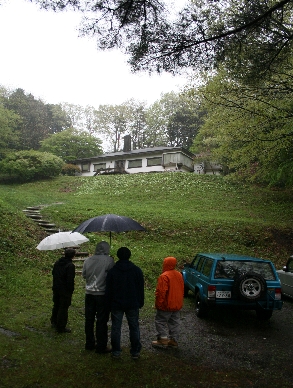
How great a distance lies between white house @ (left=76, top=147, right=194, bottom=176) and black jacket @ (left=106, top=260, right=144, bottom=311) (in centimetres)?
3230

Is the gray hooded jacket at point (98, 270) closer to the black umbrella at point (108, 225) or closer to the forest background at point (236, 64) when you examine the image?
the black umbrella at point (108, 225)

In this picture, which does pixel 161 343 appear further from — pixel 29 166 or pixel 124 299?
pixel 29 166

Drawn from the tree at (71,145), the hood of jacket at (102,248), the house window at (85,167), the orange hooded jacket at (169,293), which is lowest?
the orange hooded jacket at (169,293)

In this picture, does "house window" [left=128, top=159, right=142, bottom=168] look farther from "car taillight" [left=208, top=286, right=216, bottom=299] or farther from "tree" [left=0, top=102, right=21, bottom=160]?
"car taillight" [left=208, top=286, right=216, bottom=299]

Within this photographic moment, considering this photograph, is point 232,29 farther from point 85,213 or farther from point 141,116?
point 141,116

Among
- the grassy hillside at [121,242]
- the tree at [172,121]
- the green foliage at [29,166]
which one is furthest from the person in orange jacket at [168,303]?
the tree at [172,121]

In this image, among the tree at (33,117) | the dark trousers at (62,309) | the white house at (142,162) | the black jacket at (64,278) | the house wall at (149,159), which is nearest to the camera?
the dark trousers at (62,309)

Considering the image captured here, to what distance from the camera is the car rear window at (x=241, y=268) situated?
7.42 m

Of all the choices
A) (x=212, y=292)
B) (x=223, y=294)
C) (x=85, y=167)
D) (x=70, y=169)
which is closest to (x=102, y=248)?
(x=212, y=292)

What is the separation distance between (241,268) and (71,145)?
39.2m

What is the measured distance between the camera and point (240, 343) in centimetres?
623

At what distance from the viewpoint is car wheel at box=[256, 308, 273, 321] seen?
7.60 meters

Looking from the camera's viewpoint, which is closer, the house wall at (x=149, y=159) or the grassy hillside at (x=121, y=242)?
the grassy hillside at (x=121, y=242)

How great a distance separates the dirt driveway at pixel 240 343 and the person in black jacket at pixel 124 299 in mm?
936
